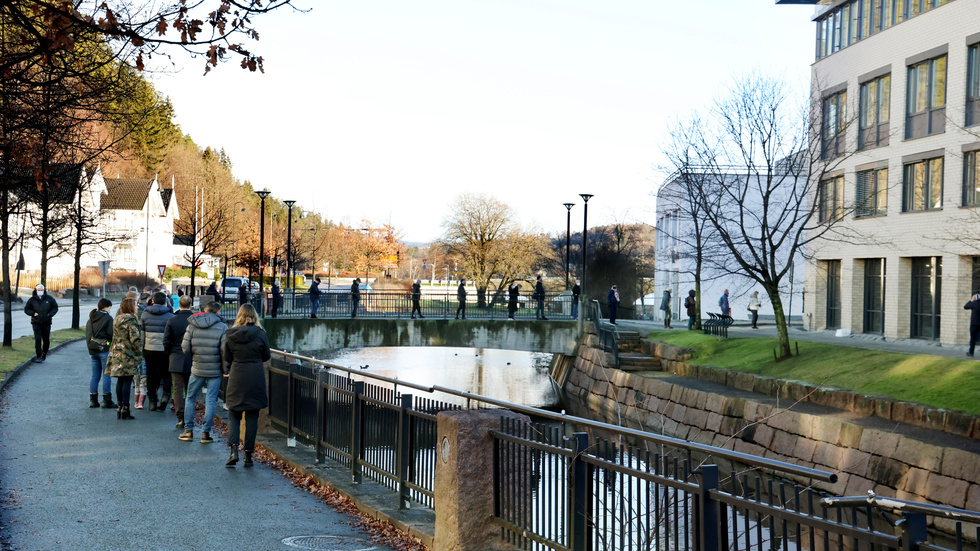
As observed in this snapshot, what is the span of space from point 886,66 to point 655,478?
31608mm

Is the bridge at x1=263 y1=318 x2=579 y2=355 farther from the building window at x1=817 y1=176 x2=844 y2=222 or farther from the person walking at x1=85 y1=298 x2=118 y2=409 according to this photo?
the person walking at x1=85 y1=298 x2=118 y2=409

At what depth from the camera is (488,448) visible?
6.48 m

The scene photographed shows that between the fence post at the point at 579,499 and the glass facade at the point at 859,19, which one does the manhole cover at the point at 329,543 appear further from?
the glass facade at the point at 859,19

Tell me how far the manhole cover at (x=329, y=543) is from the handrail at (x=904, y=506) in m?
4.28

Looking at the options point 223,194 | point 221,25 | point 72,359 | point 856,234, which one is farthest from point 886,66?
point 223,194

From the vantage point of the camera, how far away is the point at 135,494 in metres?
8.55

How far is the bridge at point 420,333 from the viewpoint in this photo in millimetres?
35562

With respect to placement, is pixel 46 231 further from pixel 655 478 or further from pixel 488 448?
pixel 655 478

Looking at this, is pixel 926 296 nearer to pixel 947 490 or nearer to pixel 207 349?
pixel 947 490

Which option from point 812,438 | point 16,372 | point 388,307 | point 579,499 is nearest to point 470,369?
point 388,307

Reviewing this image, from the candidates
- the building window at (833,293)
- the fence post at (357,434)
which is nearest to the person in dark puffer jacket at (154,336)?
the fence post at (357,434)

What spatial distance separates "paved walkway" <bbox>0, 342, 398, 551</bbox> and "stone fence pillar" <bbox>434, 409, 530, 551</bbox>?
40.7 inches

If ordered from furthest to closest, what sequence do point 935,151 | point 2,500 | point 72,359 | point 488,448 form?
point 935,151
point 72,359
point 2,500
point 488,448

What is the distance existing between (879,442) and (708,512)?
45.1 feet
